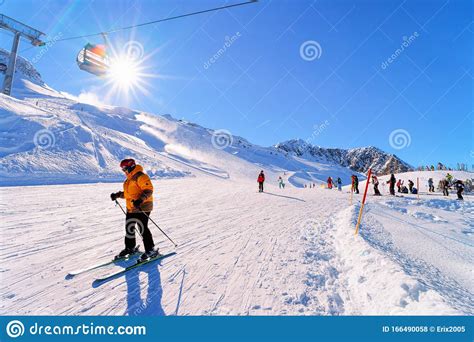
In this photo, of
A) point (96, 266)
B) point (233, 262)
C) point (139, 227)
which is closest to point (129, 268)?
point (96, 266)

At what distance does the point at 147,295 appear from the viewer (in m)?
3.85

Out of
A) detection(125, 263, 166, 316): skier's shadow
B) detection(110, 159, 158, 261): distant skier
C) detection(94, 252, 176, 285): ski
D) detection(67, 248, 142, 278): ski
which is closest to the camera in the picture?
detection(125, 263, 166, 316): skier's shadow

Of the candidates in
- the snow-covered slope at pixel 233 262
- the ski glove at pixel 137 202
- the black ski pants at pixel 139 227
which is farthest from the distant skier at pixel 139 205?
the snow-covered slope at pixel 233 262

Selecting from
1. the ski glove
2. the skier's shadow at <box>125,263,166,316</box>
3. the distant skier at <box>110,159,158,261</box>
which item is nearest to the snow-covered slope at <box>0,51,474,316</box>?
the skier's shadow at <box>125,263,166,316</box>

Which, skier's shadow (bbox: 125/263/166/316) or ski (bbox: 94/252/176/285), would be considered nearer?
skier's shadow (bbox: 125/263/166/316)

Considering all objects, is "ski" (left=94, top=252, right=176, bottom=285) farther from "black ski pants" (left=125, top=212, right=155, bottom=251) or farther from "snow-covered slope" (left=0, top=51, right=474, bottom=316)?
"black ski pants" (left=125, top=212, right=155, bottom=251)

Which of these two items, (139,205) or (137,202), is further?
(139,205)

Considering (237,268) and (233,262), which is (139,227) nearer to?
(233,262)

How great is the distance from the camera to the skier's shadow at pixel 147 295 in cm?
349

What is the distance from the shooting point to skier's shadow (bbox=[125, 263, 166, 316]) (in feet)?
11.4

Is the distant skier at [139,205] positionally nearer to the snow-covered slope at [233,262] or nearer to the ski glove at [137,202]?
the ski glove at [137,202]

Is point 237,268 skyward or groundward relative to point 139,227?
groundward

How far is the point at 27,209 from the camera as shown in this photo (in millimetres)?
8445
